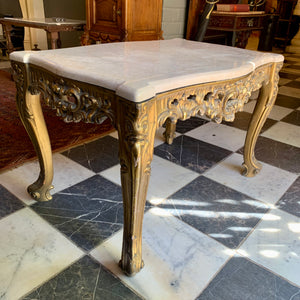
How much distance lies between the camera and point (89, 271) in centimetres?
87

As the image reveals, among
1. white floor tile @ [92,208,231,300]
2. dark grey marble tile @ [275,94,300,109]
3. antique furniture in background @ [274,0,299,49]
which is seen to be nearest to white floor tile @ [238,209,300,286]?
white floor tile @ [92,208,231,300]

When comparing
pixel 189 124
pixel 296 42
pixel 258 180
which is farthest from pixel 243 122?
pixel 296 42

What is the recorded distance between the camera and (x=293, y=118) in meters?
2.18

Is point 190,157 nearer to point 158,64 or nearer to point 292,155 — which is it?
point 292,155

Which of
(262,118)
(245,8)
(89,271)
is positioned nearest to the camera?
(89,271)

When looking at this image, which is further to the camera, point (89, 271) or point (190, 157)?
point (190, 157)

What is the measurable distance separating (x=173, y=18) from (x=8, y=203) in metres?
2.46

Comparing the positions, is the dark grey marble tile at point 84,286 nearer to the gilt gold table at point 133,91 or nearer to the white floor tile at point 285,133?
the gilt gold table at point 133,91

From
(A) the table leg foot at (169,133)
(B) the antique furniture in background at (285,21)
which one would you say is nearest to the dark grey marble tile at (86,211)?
(A) the table leg foot at (169,133)

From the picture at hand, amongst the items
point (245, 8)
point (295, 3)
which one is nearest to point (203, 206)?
point (245, 8)

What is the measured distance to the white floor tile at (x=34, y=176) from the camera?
4.04ft

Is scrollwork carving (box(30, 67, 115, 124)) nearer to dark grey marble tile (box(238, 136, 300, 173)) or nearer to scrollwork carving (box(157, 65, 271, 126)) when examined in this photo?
scrollwork carving (box(157, 65, 271, 126))

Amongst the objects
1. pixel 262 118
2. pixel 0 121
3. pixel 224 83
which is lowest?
pixel 0 121

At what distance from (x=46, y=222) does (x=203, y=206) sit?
58cm
